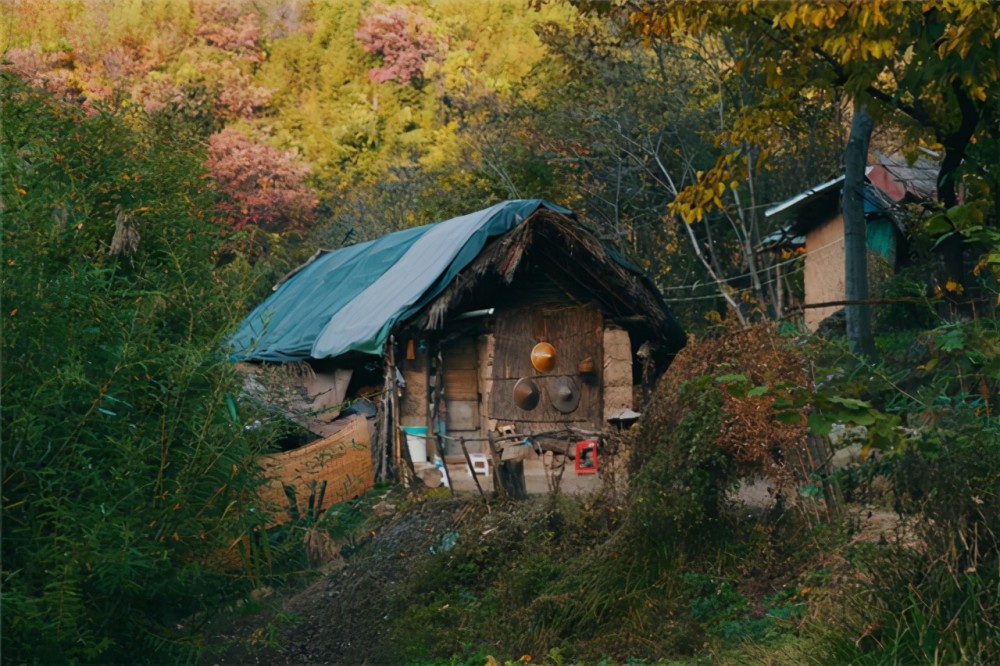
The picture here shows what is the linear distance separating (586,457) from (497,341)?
2.25m

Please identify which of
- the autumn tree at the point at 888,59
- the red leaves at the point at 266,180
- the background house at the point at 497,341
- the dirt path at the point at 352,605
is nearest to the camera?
the dirt path at the point at 352,605

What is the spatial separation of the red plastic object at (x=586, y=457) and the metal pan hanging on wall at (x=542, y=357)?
70.8 inches

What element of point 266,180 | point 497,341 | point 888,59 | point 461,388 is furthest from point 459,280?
point 266,180

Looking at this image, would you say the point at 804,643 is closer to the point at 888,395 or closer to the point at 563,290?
the point at 888,395

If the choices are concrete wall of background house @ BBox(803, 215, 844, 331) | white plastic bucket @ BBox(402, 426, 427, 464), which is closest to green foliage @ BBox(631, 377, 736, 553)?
white plastic bucket @ BBox(402, 426, 427, 464)

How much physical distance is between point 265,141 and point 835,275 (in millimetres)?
21067

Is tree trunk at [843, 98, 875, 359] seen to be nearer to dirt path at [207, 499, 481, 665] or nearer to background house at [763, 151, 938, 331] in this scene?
background house at [763, 151, 938, 331]

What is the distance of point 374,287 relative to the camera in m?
17.7

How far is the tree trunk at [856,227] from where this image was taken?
52.2 ft

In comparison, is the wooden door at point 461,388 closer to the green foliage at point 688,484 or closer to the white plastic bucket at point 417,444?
the white plastic bucket at point 417,444

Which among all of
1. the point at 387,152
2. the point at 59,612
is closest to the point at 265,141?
the point at 387,152

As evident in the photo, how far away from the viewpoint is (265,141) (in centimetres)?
3803

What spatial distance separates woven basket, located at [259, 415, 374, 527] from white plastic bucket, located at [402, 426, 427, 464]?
2603mm

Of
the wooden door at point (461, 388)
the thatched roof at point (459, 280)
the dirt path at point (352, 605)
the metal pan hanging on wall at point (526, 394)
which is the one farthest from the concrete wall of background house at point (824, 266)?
the dirt path at point (352, 605)
